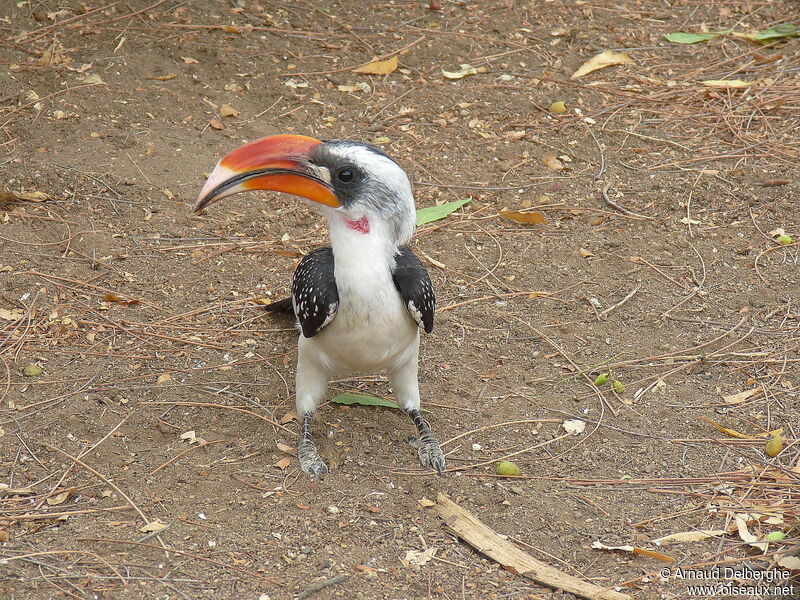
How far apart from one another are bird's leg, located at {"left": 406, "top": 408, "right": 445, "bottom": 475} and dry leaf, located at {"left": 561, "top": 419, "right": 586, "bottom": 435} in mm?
667

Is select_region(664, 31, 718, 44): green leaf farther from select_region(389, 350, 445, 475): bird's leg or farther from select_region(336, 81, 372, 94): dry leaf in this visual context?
select_region(389, 350, 445, 475): bird's leg

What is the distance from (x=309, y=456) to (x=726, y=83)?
203 inches

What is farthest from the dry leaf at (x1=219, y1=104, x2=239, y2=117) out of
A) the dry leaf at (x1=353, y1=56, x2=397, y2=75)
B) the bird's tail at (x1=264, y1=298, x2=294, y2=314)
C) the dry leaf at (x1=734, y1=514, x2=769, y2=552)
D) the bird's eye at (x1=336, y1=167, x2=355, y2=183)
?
the dry leaf at (x1=734, y1=514, x2=769, y2=552)

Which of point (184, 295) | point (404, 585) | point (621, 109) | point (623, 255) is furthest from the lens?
point (621, 109)

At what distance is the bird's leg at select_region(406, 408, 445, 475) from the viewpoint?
4.21 metres

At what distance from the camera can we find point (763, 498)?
3863 millimetres

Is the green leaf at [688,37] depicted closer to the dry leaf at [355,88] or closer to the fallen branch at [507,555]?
the dry leaf at [355,88]

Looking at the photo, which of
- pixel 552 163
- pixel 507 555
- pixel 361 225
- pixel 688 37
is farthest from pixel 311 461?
pixel 688 37

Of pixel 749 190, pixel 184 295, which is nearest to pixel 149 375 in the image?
pixel 184 295

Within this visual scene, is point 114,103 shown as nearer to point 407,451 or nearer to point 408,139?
point 408,139

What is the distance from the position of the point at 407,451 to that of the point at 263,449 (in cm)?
71

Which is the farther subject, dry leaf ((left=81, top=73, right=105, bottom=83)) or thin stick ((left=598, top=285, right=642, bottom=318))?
dry leaf ((left=81, top=73, right=105, bottom=83))

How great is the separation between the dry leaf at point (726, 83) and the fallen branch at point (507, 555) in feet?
16.2

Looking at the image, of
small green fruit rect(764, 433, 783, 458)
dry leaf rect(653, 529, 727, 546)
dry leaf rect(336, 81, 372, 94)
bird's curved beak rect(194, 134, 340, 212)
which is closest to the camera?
dry leaf rect(653, 529, 727, 546)
